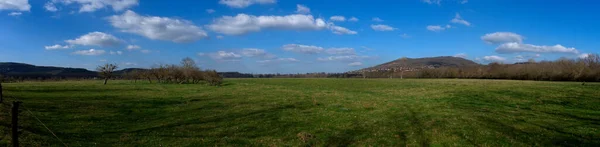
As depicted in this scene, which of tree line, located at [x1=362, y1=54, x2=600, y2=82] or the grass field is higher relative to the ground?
tree line, located at [x1=362, y1=54, x2=600, y2=82]

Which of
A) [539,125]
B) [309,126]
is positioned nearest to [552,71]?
[539,125]

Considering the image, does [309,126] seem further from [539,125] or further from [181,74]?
[181,74]

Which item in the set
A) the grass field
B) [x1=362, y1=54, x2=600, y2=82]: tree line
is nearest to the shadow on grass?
the grass field

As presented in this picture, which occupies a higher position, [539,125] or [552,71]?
[552,71]

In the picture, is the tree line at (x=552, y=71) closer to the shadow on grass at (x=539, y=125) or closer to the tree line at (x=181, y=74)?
the shadow on grass at (x=539, y=125)

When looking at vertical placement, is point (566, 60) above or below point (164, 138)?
above

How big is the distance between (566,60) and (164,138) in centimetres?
10416

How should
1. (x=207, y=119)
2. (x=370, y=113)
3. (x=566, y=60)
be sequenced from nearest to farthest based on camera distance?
(x=207, y=119), (x=370, y=113), (x=566, y=60)

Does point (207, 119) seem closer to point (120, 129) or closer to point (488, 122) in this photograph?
point (120, 129)

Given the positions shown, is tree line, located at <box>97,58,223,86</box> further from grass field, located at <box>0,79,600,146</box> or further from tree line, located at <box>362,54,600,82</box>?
tree line, located at <box>362,54,600,82</box>

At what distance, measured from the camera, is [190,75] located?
89.8 metres

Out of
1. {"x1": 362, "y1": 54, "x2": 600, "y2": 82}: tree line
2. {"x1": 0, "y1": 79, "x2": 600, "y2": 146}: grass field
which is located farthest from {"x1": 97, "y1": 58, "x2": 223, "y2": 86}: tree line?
{"x1": 362, "y1": 54, "x2": 600, "y2": 82}: tree line

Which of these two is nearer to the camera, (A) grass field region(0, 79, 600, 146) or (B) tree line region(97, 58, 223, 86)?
(A) grass field region(0, 79, 600, 146)

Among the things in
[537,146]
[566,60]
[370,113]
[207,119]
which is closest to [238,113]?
[207,119]
